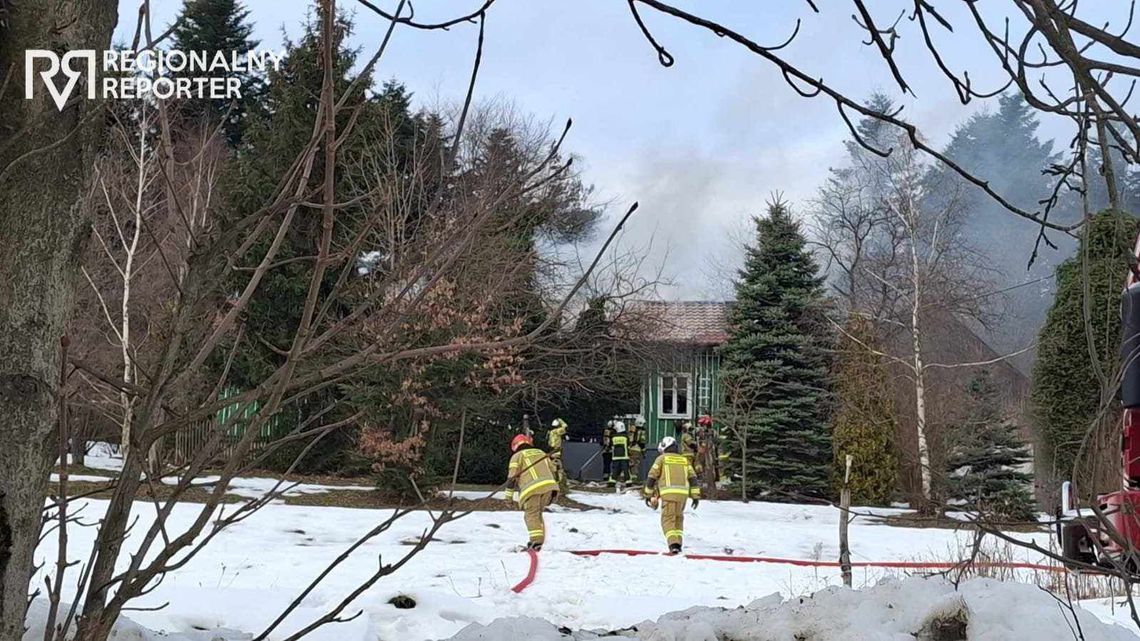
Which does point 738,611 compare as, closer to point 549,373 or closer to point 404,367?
point 404,367

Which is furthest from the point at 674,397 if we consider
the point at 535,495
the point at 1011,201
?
the point at 535,495

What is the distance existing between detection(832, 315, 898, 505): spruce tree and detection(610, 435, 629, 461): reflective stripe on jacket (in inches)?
158

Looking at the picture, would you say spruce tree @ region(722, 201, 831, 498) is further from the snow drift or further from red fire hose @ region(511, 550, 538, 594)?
the snow drift

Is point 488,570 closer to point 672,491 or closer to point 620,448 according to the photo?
point 672,491

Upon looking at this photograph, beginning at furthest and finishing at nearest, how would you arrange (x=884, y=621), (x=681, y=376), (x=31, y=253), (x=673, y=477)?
(x=681, y=376), (x=673, y=477), (x=884, y=621), (x=31, y=253)

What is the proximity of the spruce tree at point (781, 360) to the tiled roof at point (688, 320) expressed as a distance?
129 cm

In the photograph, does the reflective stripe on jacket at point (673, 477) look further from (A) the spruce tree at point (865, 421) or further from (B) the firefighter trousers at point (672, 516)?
(A) the spruce tree at point (865, 421)

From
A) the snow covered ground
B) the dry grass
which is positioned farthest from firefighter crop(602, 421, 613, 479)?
the dry grass

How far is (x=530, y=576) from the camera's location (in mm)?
7645

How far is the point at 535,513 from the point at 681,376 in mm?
15490

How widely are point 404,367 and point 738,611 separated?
10.5 meters

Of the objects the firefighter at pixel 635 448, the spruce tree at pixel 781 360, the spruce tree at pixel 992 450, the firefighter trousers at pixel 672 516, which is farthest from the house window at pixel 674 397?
the firefighter trousers at pixel 672 516

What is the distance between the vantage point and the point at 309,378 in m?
1.44

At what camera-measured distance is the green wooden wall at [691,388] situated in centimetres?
2456
